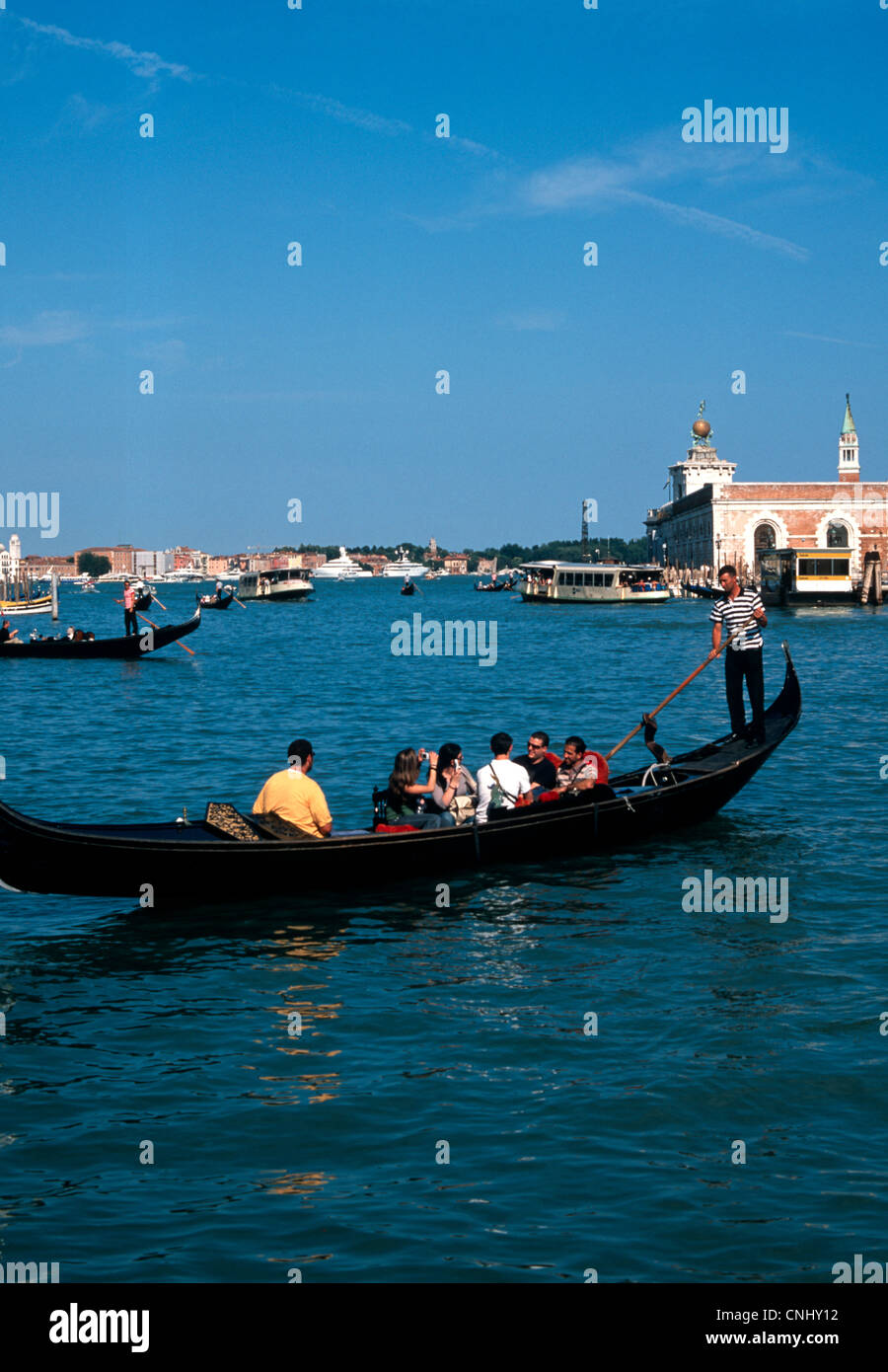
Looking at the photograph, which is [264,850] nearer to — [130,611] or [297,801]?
[297,801]

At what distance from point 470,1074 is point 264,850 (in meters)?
3.08

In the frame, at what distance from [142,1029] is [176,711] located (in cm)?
1592

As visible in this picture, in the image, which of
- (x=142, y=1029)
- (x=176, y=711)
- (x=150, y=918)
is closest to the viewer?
(x=142, y=1029)

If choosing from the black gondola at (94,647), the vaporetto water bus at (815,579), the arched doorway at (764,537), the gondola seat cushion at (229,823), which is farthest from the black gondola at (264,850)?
the arched doorway at (764,537)

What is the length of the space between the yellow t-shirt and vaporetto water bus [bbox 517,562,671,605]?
60241mm

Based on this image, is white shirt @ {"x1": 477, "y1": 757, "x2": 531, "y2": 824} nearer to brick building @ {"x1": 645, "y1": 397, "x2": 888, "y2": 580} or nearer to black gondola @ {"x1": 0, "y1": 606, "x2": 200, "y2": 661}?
black gondola @ {"x1": 0, "y1": 606, "x2": 200, "y2": 661}

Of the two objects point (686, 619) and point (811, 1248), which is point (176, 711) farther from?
point (686, 619)

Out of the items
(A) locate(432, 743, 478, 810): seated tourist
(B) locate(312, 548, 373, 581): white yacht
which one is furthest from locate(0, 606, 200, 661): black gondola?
(B) locate(312, 548, 373, 581): white yacht

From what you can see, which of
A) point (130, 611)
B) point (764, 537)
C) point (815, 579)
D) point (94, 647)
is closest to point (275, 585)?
point (764, 537)

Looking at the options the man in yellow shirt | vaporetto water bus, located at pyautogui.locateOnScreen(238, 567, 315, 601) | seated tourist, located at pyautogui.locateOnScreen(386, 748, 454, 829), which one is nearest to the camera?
the man in yellow shirt

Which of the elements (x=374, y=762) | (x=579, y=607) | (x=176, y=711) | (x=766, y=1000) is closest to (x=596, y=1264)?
(x=766, y=1000)

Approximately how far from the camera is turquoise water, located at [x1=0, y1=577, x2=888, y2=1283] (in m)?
4.96

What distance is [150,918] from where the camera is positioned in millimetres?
9156

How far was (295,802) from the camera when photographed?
9.27 m
